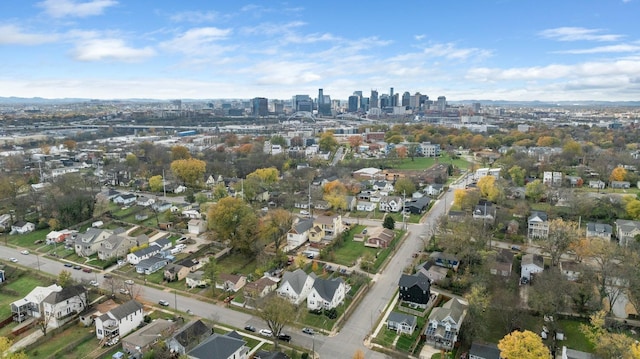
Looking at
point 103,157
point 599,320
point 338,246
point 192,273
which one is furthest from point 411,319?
point 103,157

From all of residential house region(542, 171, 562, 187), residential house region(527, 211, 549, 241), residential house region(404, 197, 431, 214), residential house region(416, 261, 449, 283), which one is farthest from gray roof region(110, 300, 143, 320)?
residential house region(542, 171, 562, 187)

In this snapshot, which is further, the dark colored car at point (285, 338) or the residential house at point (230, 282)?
the residential house at point (230, 282)

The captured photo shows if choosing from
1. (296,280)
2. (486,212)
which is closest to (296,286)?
(296,280)

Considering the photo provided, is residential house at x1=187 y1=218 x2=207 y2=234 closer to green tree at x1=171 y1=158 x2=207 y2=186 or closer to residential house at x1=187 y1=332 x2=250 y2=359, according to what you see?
green tree at x1=171 y1=158 x2=207 y2=186

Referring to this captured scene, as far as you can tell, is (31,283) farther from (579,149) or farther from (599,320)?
(579,149)

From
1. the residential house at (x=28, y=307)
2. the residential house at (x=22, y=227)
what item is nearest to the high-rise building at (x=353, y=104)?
the residential house at (x=22, y=227)

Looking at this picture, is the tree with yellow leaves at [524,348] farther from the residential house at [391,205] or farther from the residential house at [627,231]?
the residential house at [391,205]
